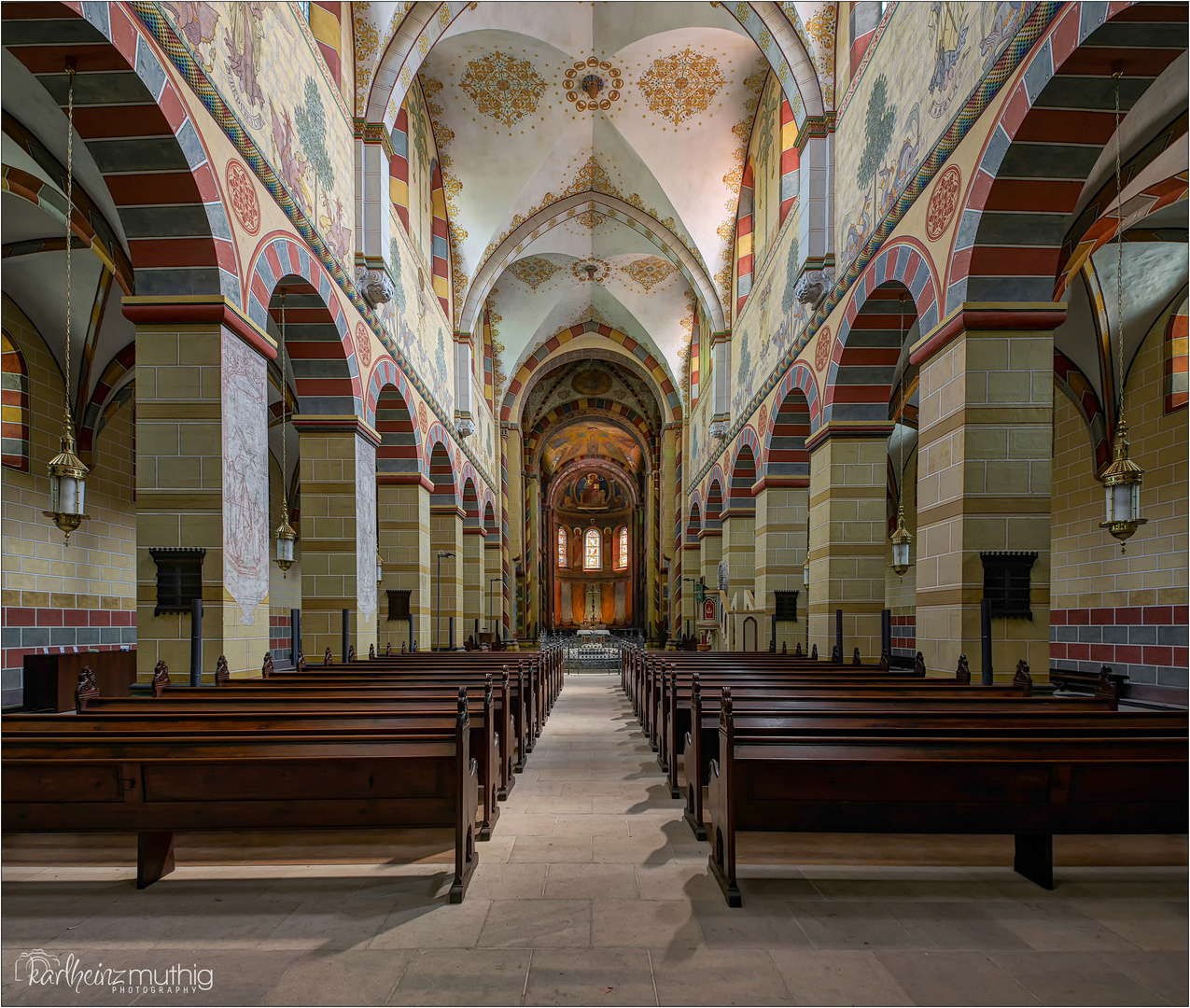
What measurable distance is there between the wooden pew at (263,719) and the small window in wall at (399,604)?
630 cm

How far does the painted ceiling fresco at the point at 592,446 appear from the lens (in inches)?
1329

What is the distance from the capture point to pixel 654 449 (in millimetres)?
28656

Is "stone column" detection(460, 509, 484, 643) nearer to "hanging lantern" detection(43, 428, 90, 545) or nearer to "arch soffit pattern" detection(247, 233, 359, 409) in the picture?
"arch soffit pattern" detection(247, 233, 359, 409)

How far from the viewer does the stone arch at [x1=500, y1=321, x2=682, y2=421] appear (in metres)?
22.8

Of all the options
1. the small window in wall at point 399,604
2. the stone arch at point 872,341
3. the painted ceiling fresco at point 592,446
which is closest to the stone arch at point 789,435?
the stone arch at point 872,341

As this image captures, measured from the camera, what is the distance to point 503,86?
12984mm

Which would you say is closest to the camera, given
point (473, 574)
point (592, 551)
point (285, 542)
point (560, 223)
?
point (285, 542)

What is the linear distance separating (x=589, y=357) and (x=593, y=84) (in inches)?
461

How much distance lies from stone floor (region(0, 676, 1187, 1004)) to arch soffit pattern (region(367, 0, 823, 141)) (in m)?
8.83

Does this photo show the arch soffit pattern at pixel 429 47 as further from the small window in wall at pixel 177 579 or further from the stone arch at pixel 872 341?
the small window in wall at pixel 177 579

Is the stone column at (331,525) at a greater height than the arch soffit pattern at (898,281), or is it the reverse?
the arch soffit pattern at (898,281)

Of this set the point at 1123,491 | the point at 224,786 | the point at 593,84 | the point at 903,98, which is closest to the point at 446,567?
→ the point at 593,84

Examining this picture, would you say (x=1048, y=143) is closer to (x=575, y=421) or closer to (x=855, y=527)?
(x=855, y=527)

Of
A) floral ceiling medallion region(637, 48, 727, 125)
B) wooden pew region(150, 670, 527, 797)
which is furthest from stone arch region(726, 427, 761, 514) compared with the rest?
wooden pew region(150, 670, 527, 797)
